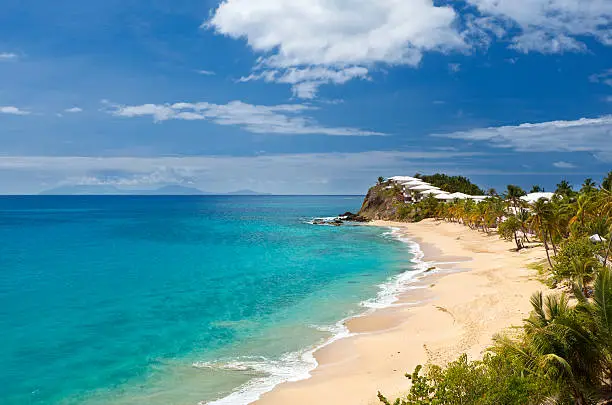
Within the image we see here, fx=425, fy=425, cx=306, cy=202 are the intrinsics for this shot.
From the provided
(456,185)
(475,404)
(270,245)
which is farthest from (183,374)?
(456,185)

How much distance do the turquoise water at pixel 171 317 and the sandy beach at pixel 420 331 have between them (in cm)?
183

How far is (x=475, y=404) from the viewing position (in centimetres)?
1111

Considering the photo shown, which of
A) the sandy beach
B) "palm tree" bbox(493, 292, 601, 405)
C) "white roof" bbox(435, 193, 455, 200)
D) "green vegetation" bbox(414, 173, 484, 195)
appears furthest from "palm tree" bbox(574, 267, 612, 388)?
"green vegetation" bbox(414, 173, 484, 195)

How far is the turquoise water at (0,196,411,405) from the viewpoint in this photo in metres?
22.2

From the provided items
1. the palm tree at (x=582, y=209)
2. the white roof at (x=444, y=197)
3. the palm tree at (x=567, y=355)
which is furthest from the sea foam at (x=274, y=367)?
the white roof at (x=444, y=197)

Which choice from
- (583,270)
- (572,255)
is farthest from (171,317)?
(572,255)

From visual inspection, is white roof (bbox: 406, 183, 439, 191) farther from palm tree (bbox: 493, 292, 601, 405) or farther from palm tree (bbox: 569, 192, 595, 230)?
palm tree (bbox: 493, 292, 601, 405)

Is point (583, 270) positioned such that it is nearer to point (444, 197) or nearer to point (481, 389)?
point (481, 389)

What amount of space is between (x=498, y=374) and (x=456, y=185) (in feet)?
494

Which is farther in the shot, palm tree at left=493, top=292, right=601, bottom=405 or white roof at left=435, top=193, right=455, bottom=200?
white roof at left=435, top=193, right=455, bottom=200

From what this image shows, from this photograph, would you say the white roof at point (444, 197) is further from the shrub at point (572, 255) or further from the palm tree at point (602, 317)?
the palm tree at point (602, 317)

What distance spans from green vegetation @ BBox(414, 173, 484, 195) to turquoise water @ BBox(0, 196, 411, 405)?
8523 cm

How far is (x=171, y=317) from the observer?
34844 millimetres

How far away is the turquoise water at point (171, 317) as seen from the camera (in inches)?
872
